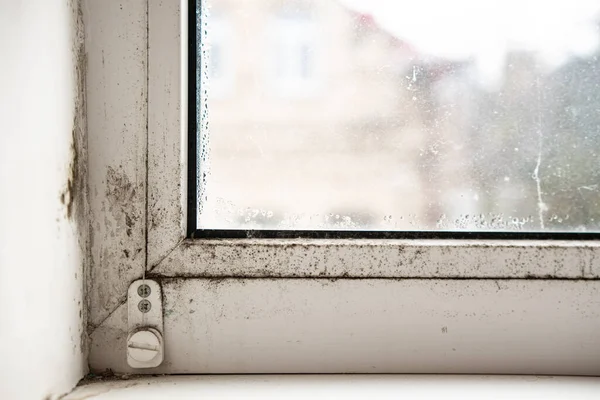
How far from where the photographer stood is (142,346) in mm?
712

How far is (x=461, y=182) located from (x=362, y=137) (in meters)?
0.14

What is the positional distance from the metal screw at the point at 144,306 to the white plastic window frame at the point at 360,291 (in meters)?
0.03

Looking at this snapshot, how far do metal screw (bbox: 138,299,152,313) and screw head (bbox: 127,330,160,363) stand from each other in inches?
1.1

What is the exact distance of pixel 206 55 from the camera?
0.77 meters

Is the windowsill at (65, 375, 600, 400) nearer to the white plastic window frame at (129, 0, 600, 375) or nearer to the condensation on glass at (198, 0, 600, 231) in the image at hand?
the white plastic window frame at (129, 0, 600, 375)

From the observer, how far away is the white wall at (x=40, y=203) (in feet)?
1.77

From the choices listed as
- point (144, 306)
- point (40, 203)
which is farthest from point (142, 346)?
point (40, 203)

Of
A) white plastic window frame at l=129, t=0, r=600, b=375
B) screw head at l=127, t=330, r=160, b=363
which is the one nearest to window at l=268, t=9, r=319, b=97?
white plastic window frame at l=129, t=0, r=600, b=375

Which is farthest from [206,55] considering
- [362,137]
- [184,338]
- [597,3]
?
[597,3]

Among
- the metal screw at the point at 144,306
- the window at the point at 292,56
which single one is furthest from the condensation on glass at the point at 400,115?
the metal screw at the point at 144,306

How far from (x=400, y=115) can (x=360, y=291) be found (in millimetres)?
236

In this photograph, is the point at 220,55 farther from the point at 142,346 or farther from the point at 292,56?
the point at 142,346

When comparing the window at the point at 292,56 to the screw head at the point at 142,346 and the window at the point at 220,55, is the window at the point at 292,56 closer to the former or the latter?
the window at the point at 220,55

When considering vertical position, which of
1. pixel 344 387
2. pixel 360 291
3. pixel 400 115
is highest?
pixel 400 115
